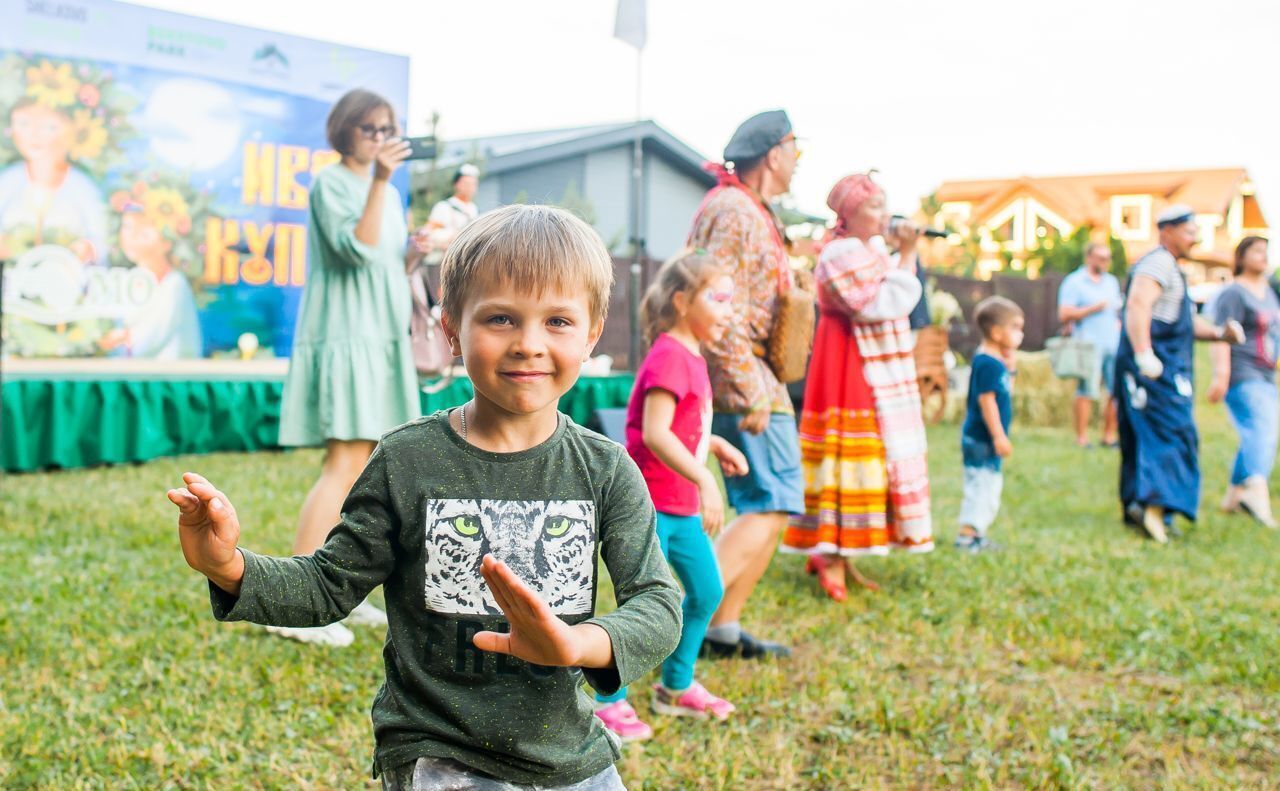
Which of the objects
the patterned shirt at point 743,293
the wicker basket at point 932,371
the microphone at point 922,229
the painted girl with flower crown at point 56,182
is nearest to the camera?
the patterned shirt at point 743,293

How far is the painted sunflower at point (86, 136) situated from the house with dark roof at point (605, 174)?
1041cm

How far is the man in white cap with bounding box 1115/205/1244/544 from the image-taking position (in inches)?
252

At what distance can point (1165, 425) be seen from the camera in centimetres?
653

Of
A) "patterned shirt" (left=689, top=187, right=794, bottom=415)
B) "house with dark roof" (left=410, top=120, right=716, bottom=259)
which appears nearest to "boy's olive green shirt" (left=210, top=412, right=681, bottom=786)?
"patterned shirt" (left=689, top=187, right=794, bottom=415)

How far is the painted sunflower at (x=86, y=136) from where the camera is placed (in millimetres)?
8750

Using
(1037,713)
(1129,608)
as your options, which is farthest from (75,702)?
(1129,608)

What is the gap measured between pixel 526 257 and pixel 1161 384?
19.5ft

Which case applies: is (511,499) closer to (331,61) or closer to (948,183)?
(331,61)

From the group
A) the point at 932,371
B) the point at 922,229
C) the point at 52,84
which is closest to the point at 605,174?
the point at 932,371

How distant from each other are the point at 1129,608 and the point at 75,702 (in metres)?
3.90

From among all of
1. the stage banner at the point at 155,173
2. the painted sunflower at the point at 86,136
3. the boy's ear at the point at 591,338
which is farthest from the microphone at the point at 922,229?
the painted sunflower at the point at 86,136

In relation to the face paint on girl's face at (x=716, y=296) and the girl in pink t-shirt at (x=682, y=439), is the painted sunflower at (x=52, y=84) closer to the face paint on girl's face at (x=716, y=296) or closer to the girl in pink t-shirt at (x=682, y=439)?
the girl in pink t-shirt at (x=682, y=439)

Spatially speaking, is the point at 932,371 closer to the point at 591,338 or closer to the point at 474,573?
the point at 591,338

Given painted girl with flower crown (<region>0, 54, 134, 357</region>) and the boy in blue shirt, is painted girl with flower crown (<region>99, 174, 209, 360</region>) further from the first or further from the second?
the boy in blue shirt
